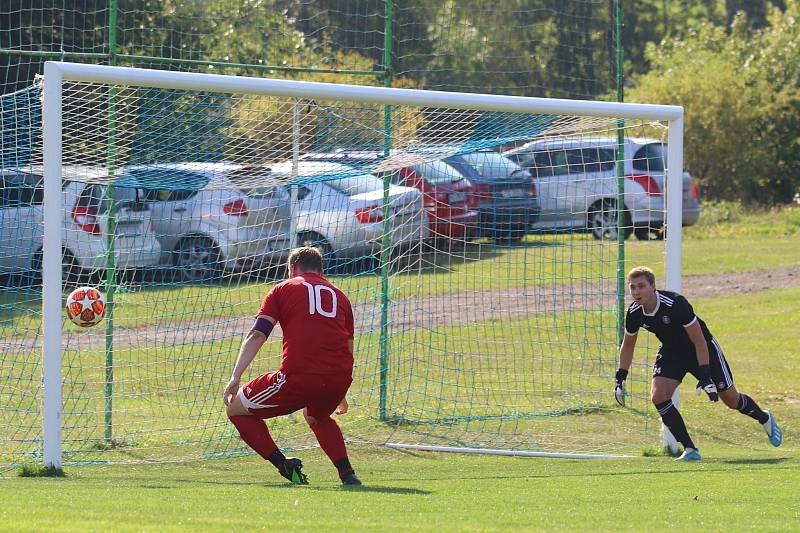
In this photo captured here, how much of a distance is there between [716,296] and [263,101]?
10767 millimetres

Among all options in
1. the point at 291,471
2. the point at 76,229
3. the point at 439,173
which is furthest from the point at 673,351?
the point at 76,229

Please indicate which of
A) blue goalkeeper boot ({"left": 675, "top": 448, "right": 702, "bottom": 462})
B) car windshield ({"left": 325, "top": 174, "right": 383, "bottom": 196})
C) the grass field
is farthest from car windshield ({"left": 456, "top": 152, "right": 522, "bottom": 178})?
blue goalkeeper boot ({"left": 675, "top": 448, "right": 702, "bottom": 462})

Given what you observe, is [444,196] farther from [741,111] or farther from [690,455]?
[741,111]

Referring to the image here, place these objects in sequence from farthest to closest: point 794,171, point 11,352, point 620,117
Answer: point 794,171, point 11,352, point 620,117

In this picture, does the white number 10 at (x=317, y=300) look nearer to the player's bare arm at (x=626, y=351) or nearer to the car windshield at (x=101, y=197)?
the player's bare arm at (x=626, y=351)

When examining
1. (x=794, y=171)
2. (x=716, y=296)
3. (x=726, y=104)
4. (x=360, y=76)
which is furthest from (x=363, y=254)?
(x=794, y=171)

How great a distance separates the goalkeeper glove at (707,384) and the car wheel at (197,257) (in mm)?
5234

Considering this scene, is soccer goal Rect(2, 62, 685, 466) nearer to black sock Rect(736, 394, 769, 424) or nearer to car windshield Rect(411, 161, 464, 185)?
car windshield Rect(411, 161, 464, 185)

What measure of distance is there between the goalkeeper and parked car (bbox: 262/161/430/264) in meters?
3.12

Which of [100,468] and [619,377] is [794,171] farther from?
[100,468]

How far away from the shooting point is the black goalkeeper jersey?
9594 mm

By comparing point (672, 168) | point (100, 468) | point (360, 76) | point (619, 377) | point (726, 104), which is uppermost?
point (726, 104)

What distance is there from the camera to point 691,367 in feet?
32.1

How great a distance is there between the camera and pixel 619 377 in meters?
9.74
